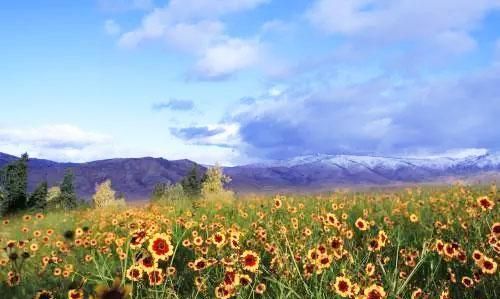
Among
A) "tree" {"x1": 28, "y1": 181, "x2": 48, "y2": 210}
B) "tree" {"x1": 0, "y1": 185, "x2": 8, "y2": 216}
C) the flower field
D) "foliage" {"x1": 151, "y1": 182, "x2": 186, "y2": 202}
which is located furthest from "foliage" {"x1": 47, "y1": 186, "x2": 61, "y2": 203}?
the flower field

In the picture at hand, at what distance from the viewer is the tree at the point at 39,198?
49325 millimetres

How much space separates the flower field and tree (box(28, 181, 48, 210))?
4030 centimetres

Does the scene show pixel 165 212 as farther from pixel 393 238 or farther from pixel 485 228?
pixel 485 228

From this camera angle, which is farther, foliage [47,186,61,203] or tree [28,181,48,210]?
foliage [47,186,61,203]

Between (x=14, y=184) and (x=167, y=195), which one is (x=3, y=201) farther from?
(x=167, y=195)

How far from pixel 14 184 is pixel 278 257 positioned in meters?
47.1

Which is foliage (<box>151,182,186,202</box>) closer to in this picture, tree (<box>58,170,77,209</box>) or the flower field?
the flower field

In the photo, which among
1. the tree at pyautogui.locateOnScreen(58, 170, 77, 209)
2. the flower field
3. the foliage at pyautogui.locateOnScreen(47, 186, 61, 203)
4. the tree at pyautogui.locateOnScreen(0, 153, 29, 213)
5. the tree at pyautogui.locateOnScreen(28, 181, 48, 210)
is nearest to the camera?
the flower field

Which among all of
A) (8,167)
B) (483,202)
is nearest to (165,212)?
(483,202)

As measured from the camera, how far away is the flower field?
337 cm

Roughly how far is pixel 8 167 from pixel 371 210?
44.8m

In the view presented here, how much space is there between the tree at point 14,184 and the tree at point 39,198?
2.19m

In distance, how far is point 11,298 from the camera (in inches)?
210

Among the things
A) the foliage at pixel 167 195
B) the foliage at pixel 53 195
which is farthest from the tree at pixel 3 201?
the foliage at pixel 167 195
